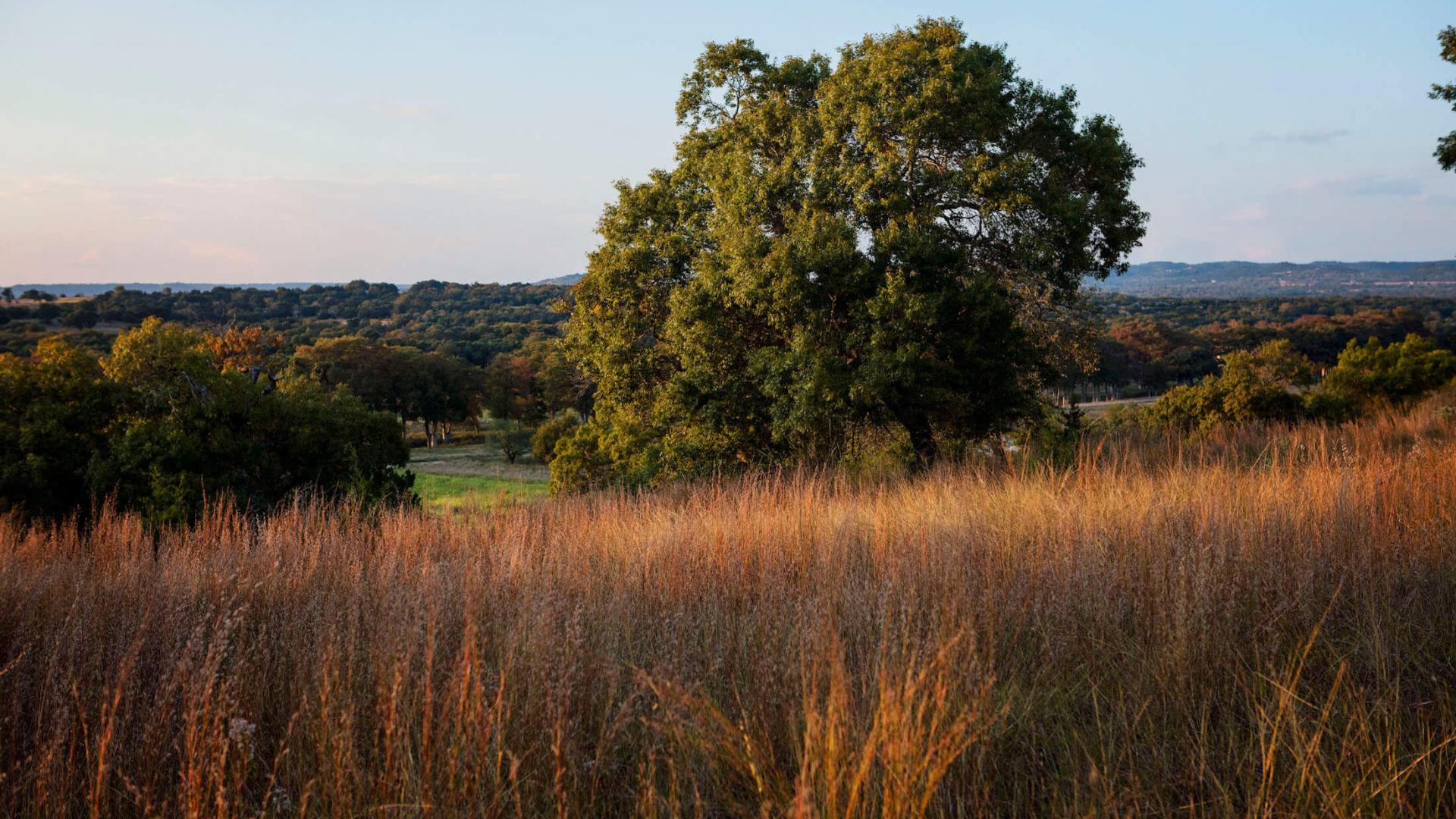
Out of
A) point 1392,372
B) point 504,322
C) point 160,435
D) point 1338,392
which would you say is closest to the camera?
point 160,435

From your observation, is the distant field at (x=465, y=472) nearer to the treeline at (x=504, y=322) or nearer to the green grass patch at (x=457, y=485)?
the green grass patch at (x=457, y=485)

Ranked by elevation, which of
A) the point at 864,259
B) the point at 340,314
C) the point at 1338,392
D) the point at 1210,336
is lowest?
the point at 1338,392

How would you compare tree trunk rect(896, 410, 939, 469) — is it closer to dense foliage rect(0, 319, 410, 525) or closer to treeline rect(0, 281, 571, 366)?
dense foliage rect(0, 319, 410, 525)

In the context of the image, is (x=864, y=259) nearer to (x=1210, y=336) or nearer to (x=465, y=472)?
(x=465, y=472)

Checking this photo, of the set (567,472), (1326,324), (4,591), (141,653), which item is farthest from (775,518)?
(1326,324)

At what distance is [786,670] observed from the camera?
3.19 m

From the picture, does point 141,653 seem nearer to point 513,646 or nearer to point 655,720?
point 513,646

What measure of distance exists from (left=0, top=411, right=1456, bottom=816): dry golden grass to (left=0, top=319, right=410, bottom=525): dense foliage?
776 centimetres

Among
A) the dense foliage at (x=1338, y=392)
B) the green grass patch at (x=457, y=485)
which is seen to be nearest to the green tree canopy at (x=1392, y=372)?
the dense foliage at (x=1338, y=392)

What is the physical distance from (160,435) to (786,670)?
42.9 feet

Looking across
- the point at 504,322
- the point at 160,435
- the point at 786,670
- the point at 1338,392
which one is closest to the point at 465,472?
the point at 160,435

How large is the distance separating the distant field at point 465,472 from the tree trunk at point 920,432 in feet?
52.1

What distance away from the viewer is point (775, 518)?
6.34 metres

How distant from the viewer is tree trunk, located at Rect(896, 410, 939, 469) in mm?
14930
